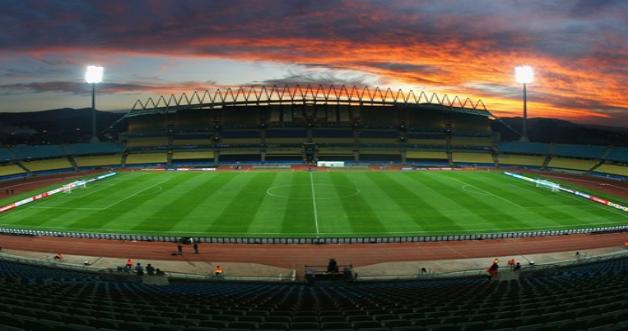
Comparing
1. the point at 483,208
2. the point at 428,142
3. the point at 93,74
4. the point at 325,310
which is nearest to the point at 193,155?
the point at 93,74

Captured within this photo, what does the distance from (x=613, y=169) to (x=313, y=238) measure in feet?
218

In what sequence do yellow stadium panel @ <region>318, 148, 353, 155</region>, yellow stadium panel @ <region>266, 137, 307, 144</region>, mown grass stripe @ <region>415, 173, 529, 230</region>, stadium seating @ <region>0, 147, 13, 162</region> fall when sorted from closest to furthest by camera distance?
1. mown grass stripe @ <region>415, 173, 529, 230</region>
2. stadium seating @ <region>0, 147, 13, 162</region>
3. yellow stadium panel @ <region>318, 148, 353, 155</region>
4. yellow stadium panel @ <region>266, 137, 307, 144</region>

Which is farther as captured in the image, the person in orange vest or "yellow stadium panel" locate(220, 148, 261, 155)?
"yellow stadium panel" locate(220, 148, 261, 155)

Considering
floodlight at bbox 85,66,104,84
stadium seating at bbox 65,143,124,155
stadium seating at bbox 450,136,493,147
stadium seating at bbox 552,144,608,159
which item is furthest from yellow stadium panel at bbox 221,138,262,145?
stadium seating at bbox 552,144,608,159

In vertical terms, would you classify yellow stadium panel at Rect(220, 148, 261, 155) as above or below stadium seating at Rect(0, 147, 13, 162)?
above

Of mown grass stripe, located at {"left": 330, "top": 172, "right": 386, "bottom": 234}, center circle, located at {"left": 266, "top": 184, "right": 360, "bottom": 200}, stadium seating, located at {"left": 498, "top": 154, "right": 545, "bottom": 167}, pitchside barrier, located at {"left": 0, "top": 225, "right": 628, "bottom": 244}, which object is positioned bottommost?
pitchside barrier, located at {"left": 0, "top": 225, "right": 628, "bottom": 244}

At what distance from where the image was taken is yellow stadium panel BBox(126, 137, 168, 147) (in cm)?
10135

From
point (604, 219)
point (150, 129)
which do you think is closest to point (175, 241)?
point (604, 219)

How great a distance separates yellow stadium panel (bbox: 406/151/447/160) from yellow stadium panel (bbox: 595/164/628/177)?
1156 inches

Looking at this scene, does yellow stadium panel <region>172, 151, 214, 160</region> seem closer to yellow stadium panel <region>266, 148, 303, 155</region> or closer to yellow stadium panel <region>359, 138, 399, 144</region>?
yellow stadium panel <region>266, 148, 303, 155</region>

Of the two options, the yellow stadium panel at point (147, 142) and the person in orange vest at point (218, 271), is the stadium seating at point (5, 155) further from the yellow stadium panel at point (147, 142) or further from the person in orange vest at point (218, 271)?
the person in orange vest at point (218, 271)

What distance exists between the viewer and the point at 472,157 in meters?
95.6

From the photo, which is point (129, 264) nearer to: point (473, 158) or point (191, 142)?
point (191, 142)

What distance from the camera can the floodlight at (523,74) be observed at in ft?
276
